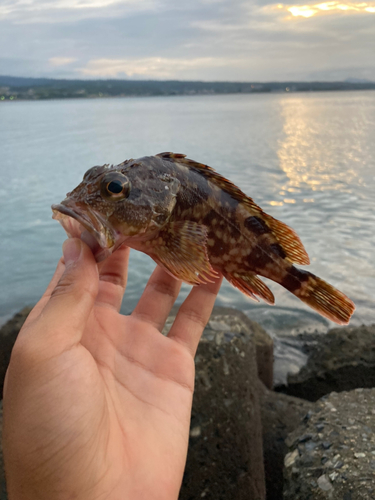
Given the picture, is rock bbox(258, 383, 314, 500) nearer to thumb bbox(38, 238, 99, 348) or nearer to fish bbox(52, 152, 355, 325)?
fish bbox(52, 152, 355, 325)

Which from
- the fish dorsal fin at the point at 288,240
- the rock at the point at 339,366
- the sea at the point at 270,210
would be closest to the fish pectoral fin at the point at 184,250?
the fish dorsal fin at the point at 288,240

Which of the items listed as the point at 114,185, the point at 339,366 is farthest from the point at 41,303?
the point at 339,366

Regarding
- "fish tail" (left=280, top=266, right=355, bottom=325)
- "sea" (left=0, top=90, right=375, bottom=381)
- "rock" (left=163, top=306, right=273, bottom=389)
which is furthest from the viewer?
"sea" (left=0, top=90, right=375, bottom=381)

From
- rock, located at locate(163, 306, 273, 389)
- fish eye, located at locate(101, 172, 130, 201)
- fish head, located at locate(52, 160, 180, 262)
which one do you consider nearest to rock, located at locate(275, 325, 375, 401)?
rock, located at locate(163, 306, 273, 389)

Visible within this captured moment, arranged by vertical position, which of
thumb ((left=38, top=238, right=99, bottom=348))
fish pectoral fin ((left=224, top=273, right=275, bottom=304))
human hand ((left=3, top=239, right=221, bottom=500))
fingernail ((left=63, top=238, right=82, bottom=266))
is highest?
fingernail ((left=63, top=238, right=82, bottom=266))

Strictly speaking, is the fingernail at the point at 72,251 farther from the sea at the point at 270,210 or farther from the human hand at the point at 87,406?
the sea at the point at 270,210

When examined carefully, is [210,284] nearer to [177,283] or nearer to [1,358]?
[177,283]
